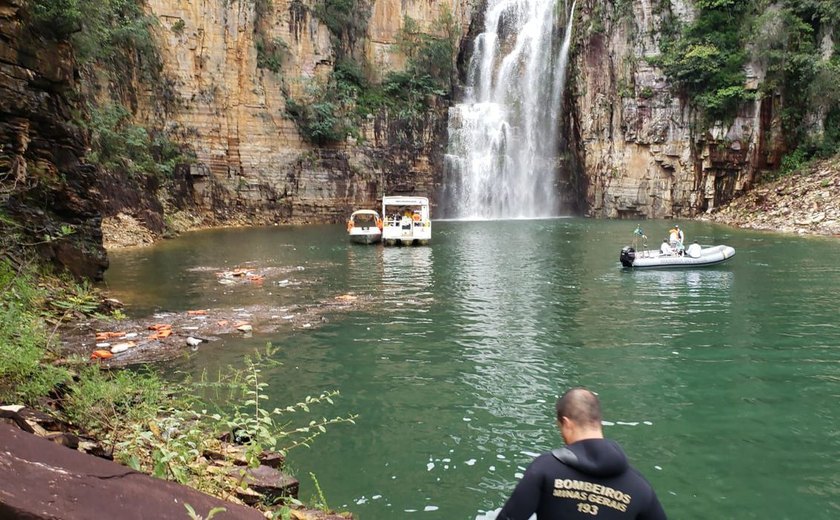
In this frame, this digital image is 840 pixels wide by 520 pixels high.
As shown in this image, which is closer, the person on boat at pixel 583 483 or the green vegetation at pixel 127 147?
the person on boat at pixel 583 483

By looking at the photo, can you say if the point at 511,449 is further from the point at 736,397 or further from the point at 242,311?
the point at 242,311

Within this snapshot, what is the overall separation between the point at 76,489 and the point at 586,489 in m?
2.59

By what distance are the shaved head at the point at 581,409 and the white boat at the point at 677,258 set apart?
60.3 ft

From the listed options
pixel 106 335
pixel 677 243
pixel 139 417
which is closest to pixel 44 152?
pixel 106 335

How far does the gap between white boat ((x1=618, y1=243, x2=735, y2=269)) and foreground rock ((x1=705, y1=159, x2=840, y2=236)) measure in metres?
12.3

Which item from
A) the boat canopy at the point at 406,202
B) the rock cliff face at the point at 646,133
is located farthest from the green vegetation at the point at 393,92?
the boat canopy at the point at 406,202

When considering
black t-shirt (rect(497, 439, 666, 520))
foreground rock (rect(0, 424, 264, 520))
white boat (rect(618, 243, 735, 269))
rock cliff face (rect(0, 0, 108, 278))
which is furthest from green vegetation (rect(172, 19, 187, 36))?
black t-shirt (rect(497, 439, 666, 520))

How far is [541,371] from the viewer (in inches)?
377

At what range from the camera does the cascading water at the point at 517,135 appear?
48.4 meters

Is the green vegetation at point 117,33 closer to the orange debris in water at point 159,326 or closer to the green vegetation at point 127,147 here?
the green vegetation at point 127,147

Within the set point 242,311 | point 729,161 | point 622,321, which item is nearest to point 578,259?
point 622,321

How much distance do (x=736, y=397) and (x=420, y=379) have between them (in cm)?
450

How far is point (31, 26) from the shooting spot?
39.1 feet

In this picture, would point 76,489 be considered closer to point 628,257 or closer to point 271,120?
point 628,257
